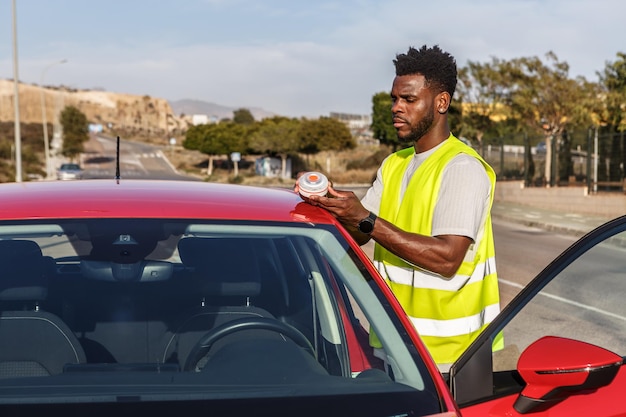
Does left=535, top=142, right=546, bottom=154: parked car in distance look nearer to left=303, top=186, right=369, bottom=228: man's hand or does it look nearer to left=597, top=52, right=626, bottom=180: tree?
left=597, top=52, right=626, bottom=180: tree

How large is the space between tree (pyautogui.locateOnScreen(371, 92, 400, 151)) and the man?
81.6 meters

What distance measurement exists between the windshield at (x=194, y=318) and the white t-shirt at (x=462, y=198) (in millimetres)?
390

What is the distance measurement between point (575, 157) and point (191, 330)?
27.7 m

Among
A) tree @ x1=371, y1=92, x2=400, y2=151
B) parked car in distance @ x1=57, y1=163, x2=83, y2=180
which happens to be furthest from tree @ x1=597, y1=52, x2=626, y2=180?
tree @ x1=371, y1=92, x2=400, y2=151

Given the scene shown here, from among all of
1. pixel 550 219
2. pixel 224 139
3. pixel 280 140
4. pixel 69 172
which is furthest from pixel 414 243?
pixel 224 139

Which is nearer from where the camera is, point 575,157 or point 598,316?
point 598,316

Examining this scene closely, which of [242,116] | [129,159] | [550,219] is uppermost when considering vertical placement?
[242,116]

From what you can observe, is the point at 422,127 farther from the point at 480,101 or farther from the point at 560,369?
the point at 480,101

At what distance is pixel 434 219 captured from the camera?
3.19m

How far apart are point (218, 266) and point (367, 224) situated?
0.52 metres

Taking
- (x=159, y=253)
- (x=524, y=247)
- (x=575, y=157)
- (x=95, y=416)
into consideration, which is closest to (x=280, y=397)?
(x=95, y=416)

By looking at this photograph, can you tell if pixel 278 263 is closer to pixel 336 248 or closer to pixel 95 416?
pixel 336 248

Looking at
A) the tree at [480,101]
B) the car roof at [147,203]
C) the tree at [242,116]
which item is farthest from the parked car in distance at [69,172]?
the tree at [242,116]

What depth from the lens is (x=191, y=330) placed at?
9.80ft
